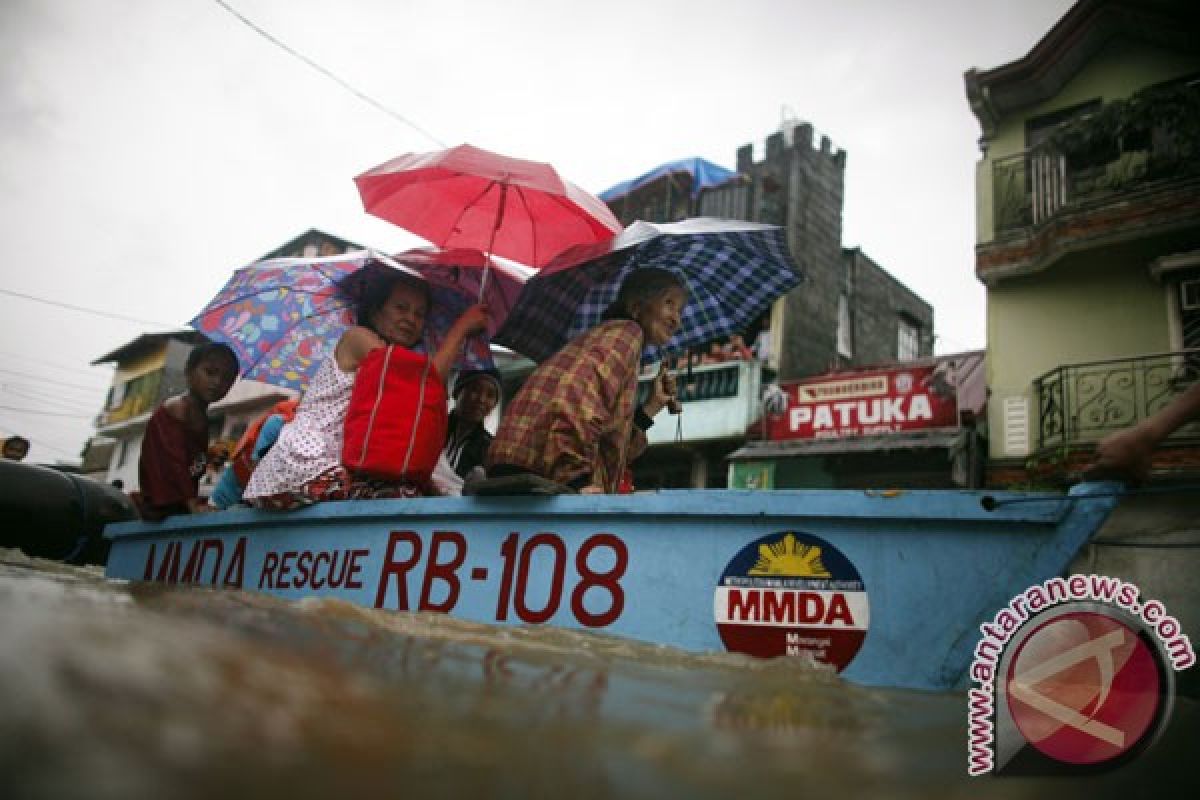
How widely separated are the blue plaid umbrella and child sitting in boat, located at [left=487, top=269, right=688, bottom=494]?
0.27 meters

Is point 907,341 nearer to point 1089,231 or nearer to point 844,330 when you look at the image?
point 844,330

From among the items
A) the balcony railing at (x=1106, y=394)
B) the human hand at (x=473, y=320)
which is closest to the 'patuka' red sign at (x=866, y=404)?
the balcony railing at (x=1106, y=394)

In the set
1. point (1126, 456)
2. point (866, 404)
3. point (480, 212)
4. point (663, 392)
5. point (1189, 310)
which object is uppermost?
point (1189, 310)

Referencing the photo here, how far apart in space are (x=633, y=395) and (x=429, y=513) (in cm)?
97

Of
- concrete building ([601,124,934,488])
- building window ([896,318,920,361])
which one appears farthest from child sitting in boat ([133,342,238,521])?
building window ([896,318,920,361])

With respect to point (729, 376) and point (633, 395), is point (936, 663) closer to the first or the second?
point (633, 395)

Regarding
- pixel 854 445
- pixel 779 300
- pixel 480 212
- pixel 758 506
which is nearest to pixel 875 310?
pixel 779 300

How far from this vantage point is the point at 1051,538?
1.77 metres

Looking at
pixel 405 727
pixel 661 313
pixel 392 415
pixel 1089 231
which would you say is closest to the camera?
pixel 405 727

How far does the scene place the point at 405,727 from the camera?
0.73 metres

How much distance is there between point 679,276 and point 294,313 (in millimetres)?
2287

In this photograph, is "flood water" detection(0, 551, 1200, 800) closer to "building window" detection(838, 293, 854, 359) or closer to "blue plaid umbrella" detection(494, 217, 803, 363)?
"blue plaid umbrella" detection(494, 217, 803, 363)

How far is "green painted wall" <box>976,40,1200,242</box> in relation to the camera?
1021cm

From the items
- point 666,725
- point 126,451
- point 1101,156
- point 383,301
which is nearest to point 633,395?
point 383,301
